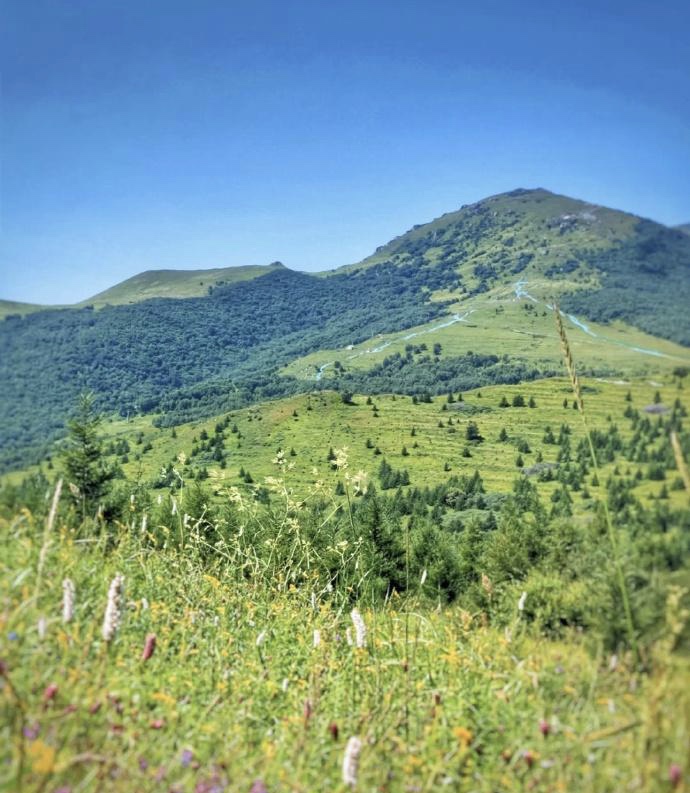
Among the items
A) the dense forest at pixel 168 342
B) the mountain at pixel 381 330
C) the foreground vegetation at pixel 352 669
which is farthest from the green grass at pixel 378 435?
the foreground vegetation at pixel 352 669

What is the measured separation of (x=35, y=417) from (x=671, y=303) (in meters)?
9.43

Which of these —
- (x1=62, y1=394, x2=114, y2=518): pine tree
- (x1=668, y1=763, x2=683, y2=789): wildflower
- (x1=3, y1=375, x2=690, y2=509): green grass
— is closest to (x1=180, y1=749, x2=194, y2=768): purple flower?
(x1=668, y1=763, x2=683, y2=789): wildflower

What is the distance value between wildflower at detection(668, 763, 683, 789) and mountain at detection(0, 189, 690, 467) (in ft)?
9.29

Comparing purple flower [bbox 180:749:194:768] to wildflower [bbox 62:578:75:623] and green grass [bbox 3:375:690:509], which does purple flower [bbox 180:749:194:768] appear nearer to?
wildflower [bbox 62:578:75:623]

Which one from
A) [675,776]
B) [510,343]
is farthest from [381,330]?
[675,776]

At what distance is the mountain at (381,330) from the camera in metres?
9.72

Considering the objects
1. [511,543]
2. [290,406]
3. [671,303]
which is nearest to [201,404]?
[290,406]

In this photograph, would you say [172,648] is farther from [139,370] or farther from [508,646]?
[139,370]

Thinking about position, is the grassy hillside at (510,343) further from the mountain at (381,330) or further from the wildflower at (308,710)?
the wildflower at (308,710)

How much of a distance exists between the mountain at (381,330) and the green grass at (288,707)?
270 centimetres

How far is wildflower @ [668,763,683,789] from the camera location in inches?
121

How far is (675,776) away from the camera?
3.07 meters

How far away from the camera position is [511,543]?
Result: 1908 centimetres

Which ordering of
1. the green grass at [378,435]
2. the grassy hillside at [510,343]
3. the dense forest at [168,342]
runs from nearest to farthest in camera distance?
the grassy hillside at [510,343] → the dense forest at [168,342] → the green grass at [378,435]
